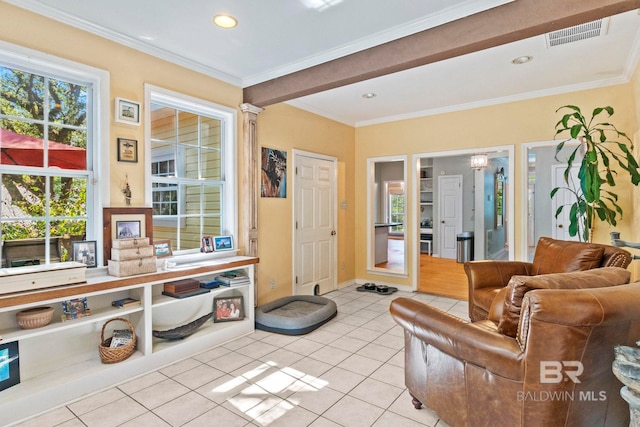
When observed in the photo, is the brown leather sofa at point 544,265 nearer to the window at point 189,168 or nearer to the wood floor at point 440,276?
the wood floor at point 440,276

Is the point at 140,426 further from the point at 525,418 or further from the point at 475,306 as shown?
the point at 475,306

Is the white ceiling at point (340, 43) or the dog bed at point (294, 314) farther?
the dog bed at point (294, 314)

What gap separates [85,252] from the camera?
8.53 feet

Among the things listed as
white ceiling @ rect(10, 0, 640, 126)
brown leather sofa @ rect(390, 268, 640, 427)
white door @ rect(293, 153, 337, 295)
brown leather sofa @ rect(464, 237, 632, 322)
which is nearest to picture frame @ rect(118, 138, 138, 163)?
white ceiling @ rect(10, 0, 640, 126)

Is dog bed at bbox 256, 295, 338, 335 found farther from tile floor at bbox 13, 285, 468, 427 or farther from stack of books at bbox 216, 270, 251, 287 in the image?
stack of books at bbox 216, 270, 251, 287

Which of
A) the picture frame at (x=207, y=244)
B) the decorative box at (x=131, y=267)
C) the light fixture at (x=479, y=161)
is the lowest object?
the decorative box at (x=131, y=267)

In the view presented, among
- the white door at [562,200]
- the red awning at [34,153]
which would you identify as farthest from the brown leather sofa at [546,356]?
the white door at [562,200]

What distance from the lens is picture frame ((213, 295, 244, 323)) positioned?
347 centimetres

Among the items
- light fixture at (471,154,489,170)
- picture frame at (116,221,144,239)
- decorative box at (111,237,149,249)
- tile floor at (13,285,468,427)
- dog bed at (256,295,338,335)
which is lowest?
tile floor at (13,285,468,427)

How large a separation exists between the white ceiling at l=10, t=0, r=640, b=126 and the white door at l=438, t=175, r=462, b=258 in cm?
Result: 410

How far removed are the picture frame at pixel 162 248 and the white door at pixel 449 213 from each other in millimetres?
6986

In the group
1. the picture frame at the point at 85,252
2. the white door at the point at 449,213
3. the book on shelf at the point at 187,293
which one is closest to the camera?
the picture frame at the point at 85,252

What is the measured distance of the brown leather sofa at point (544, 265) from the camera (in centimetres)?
263

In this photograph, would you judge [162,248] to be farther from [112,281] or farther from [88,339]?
[88,339]
